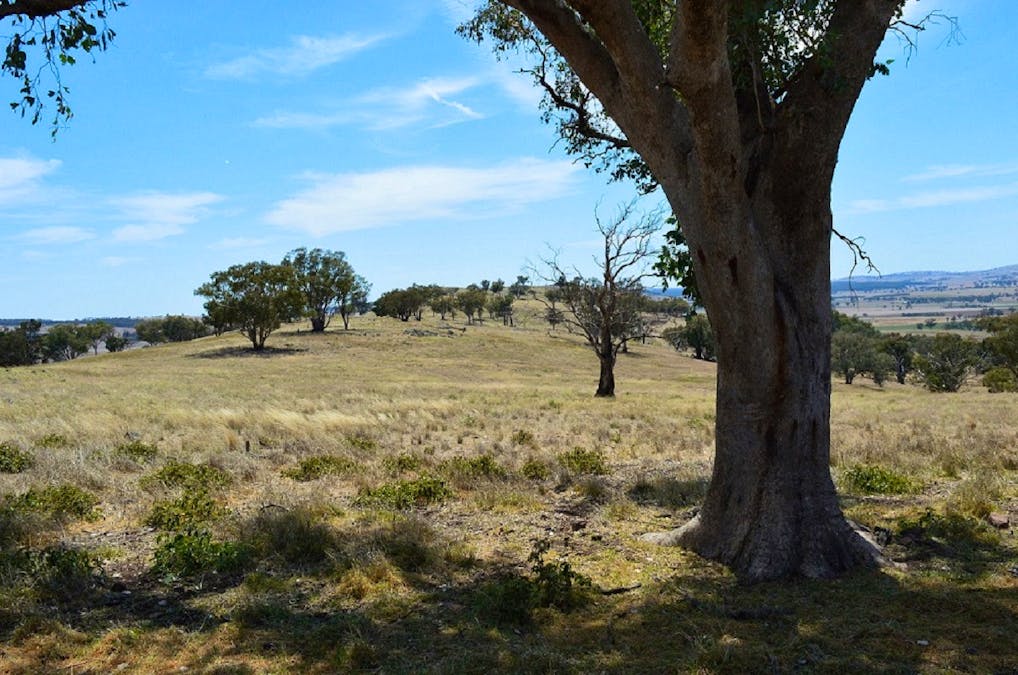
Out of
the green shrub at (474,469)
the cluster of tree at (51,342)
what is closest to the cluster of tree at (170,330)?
the cluster of tree at (51,342)

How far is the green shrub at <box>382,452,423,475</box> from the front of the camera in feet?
36.2

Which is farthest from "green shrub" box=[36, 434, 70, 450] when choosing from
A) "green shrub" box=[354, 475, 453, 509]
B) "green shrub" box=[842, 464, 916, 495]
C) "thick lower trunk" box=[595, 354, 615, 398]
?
"thick lower trunk" box=[595, 354, 615, 398]

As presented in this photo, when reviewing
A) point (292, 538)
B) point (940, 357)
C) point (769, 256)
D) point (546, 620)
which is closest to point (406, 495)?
point (292, 538)

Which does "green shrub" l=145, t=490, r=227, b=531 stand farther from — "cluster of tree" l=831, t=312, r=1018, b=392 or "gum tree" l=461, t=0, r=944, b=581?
"cluster of tree" l=831, t=312, r=1018, b=392

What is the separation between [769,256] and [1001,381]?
64.6 m

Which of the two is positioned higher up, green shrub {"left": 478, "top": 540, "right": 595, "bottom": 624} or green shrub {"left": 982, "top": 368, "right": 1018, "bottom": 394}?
green shrub {"left": 478, "top": 540, "right": 595, "bottom": 624}

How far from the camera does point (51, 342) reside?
10469 cm

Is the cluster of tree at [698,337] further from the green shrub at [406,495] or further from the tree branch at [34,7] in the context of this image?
the tree branch at [34,7]

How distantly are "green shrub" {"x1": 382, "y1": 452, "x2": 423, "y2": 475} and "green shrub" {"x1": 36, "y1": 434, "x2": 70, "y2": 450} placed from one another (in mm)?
6281

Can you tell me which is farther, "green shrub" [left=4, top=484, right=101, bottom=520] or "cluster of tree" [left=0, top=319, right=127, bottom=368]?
"cluster of tree" [left=0, top=319, right=127, bottom=368]

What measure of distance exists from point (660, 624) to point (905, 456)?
8823mm

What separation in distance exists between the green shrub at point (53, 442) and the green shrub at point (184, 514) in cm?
599

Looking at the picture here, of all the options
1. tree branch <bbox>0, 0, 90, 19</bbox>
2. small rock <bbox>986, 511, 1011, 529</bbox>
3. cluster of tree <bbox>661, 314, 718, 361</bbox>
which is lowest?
cluster of tree <bbox>661, 314, 718, 361</bbox>

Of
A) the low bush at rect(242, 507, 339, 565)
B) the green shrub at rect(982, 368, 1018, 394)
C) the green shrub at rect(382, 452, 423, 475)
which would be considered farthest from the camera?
the green shrub at rect(982, 368, 1018, 394)
